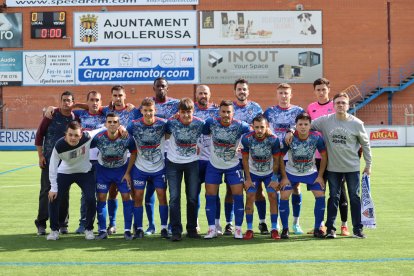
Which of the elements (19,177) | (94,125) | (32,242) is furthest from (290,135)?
(19,177)

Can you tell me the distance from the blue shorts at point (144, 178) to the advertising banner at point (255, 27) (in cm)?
2848

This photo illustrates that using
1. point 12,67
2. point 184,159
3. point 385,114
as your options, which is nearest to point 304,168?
point 184,159

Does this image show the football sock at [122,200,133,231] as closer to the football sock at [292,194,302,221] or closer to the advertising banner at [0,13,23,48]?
the football sock at [292,194,302,221]

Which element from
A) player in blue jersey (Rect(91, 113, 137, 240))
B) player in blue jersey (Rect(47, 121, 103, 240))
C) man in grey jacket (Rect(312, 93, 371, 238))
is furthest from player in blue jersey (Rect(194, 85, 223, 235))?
man in grey jacket (Rect(312, 93, 371, 238))

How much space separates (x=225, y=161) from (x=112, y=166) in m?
1.50

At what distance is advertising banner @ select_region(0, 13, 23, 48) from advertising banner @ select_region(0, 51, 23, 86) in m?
0.56

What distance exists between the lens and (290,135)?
8461 mm

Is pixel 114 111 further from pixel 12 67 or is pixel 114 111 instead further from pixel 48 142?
pixel 12 67

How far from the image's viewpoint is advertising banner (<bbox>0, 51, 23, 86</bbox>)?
36.8m

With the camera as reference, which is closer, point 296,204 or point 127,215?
point 127,215

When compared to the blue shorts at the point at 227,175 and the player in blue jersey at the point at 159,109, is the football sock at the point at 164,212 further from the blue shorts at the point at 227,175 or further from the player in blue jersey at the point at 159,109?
the blue shorts at the point at 227,175

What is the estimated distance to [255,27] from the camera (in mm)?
36344

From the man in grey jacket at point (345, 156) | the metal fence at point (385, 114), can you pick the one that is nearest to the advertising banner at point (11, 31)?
the metal fence at point (385, 114)

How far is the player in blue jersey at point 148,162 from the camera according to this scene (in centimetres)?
855
